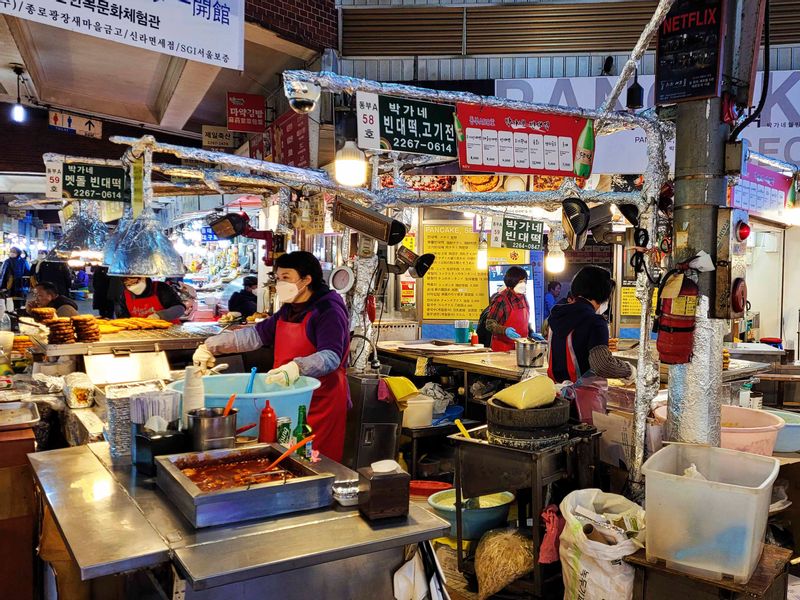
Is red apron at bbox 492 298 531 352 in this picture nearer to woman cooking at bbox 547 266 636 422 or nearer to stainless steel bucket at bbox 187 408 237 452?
woman cooking at bbox 547 266 636 422

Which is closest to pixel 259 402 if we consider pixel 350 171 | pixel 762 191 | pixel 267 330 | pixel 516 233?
pixel 267 330

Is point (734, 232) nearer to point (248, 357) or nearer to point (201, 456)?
point (201, 456)

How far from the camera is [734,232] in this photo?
349cm

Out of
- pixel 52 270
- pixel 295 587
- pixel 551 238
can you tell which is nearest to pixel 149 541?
pixel 295 587

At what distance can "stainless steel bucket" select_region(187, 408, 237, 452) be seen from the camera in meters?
2.70

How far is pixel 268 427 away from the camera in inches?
116

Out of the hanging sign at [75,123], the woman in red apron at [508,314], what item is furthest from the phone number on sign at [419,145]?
the hanging sign at [75,123]

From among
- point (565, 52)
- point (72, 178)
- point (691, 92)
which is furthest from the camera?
point (565, 52)

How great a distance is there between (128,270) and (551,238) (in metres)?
5.91

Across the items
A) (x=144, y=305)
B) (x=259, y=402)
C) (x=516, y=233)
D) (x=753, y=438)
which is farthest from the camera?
(x=516, y=233)

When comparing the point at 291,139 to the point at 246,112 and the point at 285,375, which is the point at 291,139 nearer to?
the point at 246,112

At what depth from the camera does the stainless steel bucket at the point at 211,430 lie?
270cm

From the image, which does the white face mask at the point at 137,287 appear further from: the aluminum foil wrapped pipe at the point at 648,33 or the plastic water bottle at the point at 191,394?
the aluminum foil wrapped pipe at the point at 648,33

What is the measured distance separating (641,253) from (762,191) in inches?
81.0
